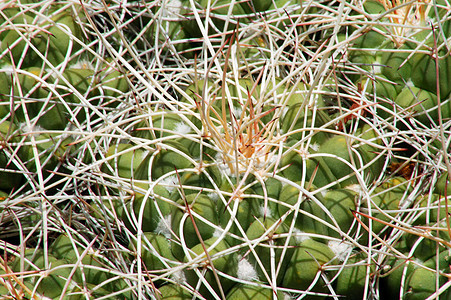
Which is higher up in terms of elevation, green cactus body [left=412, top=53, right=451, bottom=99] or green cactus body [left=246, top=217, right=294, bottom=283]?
green cactus body [left=412, top=53, right=451, bottom=99]

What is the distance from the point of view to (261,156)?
3.38 ft

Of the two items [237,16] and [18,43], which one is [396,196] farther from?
[18,43]

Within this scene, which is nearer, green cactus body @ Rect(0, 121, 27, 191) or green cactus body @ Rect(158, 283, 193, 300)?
green cactus body @ Rect(158, 283, 193, 300)

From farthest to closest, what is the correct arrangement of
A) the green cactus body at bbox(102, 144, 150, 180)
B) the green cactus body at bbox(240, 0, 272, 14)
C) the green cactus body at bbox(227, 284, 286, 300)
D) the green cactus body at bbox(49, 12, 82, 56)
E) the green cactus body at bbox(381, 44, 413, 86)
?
the green cactus body at bbox(240, 0, 272, 14) < the green cactus body at bbox(49, 12, 82, 56) < the green cactus body at bbox(381, 44, 413, 86) < the green cactus body at bbox(102, 144, 150, 180) < the green cactus body at bbox(227, 284, 286, 300)

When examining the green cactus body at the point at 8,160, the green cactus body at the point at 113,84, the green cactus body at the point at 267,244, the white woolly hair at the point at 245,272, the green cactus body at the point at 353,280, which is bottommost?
the green cactus body at the point at 353,280

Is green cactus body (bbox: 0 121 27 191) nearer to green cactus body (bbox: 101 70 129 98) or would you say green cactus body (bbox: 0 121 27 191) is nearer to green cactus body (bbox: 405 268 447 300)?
green cactus body (bbox: 101 70 129 98)

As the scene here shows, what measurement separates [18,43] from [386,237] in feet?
3.82

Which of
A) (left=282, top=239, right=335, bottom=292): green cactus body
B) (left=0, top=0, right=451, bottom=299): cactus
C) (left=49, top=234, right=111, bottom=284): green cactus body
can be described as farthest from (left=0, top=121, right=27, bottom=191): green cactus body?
(left=282, top=239, right=335, bottom=292): green cactus body

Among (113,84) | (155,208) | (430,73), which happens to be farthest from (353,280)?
(113,84)

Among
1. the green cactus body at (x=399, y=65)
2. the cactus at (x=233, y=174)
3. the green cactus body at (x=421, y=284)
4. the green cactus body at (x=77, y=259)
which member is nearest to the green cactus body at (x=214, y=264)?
the cactus at (x=233, y=174)

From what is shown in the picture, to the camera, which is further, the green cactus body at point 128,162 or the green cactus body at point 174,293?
the green cactus body at point 128,162

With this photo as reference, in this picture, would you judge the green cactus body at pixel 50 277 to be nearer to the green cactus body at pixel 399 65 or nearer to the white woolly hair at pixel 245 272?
the white woolly hair at pixel 245 272

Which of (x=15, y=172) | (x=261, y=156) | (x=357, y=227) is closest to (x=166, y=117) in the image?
(x=261, y=156)

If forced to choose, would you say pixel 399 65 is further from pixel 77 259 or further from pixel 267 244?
pixel 77 259
